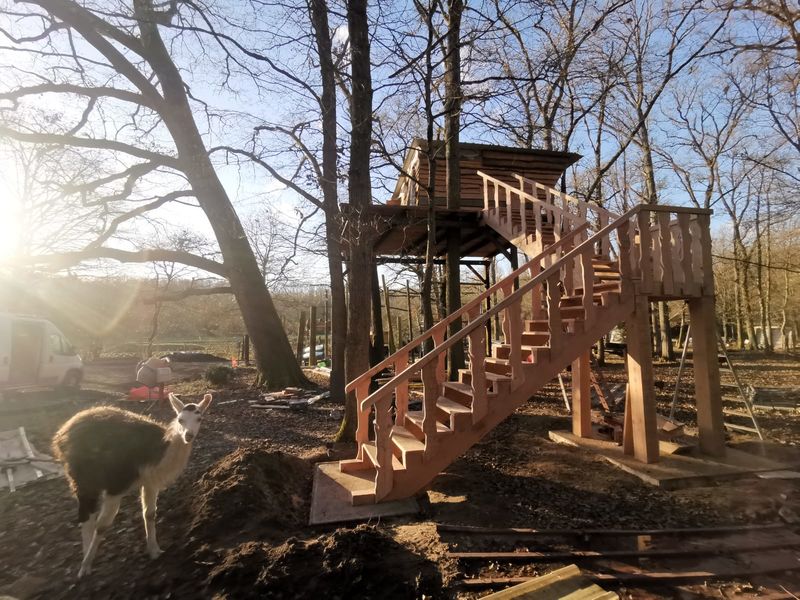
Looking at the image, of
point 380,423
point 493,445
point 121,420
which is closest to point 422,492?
point 380,423

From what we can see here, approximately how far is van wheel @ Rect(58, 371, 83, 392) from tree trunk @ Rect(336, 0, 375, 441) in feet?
35.5

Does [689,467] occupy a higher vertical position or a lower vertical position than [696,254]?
lower

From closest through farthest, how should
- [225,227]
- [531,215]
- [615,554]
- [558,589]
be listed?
1. [558,589]
2. [615,554]
3. [531,215]
4. [225,227]

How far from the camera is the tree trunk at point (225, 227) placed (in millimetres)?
11703

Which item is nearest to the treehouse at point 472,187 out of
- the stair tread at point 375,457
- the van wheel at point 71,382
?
the stair tread at point 375,457

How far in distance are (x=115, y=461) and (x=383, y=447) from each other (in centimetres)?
214

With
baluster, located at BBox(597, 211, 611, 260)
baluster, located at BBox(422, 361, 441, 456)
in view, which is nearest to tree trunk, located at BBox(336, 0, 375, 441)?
baluster, located at BBox(422, 361, 441, 456)

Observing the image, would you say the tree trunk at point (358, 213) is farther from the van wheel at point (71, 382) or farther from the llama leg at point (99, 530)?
the van wheel at point (71, 382)

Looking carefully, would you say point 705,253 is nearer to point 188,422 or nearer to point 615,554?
point 615,554

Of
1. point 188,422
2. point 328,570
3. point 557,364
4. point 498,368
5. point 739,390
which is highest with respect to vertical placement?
point 557,364

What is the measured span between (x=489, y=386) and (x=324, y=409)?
4642 mm

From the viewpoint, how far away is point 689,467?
4965mm

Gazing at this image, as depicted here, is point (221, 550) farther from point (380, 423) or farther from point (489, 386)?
point (489, 386)

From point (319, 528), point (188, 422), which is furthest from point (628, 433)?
point (188, 422)
